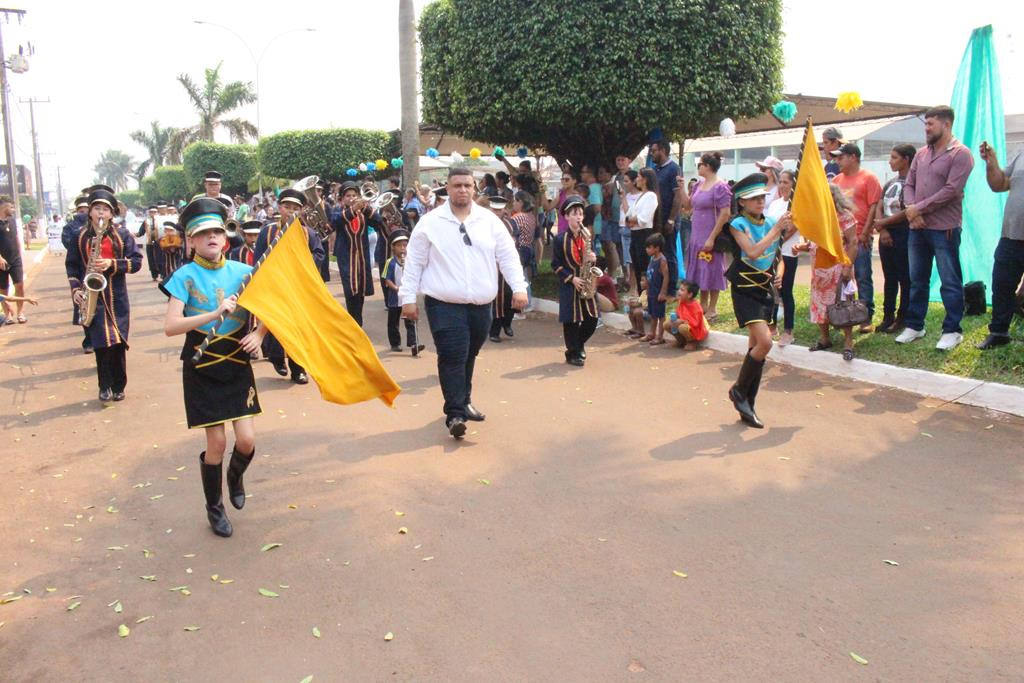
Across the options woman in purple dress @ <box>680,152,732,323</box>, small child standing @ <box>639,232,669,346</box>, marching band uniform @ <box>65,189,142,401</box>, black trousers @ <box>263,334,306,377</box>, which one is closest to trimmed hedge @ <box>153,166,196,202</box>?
marching band uniform @ <box>65,189,142,401</box>

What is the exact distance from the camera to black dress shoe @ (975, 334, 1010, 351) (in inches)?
307

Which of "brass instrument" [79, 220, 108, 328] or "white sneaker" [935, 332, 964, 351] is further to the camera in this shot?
"brass instrument" [79, 220, 108, 328]

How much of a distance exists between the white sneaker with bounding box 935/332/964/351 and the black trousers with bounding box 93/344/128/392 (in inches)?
302

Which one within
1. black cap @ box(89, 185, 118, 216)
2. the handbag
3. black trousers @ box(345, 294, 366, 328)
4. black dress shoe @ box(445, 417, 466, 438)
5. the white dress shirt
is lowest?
black dress shoe @ box(445, 417, 466, 438)

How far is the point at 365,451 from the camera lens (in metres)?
6.50

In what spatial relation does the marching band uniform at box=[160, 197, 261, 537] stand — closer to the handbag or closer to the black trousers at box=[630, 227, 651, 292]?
the handbag

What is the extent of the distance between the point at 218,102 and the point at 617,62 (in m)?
57.6

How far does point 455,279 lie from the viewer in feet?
22.0

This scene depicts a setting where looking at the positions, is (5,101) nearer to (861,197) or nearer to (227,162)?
(227,162)

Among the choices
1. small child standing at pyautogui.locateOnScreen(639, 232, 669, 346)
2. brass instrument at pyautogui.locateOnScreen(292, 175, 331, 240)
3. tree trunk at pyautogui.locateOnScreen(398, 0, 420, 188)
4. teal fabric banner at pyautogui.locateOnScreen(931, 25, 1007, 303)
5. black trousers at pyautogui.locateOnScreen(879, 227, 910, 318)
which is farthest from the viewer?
tree trunk at pyautogui.locateOnScreen(398, 0, 420, 188)

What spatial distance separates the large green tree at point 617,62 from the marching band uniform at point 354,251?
160 inches

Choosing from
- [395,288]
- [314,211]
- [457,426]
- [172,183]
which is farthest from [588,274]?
[172,183]

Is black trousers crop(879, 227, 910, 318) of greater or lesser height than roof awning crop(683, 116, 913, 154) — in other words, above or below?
below

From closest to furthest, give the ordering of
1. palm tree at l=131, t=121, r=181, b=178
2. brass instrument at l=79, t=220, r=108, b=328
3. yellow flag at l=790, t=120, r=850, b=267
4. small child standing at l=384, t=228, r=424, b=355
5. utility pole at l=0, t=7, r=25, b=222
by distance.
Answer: yellow flag at l=790, t=120, r=850, b=267
brass instrument at l=79, t=220, r=108, b=328
small child standing at l=384, t=228, r=424, b=355
utility pole at l=0, t=7, r=25, b=222
palm tree at l=131, t=121, r=181, b=178
